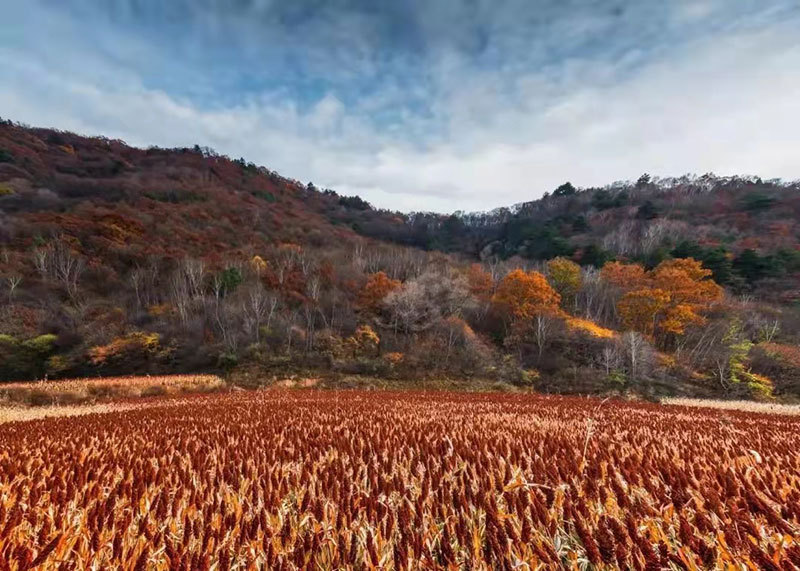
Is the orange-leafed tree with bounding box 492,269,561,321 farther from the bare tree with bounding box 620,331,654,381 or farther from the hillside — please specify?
the bare tree with bounding box 620,331,654,381

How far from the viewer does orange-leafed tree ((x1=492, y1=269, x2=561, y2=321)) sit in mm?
46656

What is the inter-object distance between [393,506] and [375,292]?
4639 centimetres

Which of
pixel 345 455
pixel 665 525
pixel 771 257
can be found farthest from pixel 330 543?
pixel 771 257

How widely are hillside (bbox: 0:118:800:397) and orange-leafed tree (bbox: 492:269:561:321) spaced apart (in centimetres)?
20

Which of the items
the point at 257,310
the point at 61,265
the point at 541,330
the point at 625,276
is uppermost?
the point at 61,265

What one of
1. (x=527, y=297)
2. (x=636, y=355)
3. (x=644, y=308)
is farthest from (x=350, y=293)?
(x=644, y=308)

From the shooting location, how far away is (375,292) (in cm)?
4938

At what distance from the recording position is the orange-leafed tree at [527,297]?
4666cm

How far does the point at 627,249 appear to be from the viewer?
77875mm

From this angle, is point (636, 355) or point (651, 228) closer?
point (636, 355)

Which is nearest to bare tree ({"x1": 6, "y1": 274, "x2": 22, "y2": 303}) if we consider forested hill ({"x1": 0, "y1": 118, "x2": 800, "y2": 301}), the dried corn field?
forested hill ({"x1": 0, "y1": 118, "x2": 800, "y2": 301})

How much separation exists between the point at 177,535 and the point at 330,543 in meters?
1.02

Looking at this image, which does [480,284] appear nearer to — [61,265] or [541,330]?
[541,330]

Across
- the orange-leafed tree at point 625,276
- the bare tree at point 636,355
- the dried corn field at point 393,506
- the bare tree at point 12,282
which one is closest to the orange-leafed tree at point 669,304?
the orange-leafed tree at point 625,276
